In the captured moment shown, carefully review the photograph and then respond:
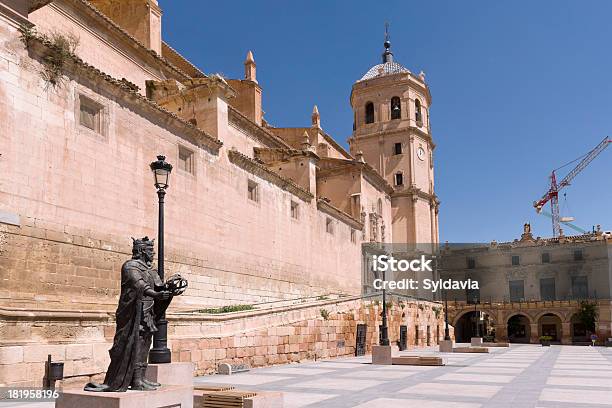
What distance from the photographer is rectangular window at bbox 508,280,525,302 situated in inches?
2382

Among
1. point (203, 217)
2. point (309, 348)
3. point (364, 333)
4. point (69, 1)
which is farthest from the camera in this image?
point (364, 333)

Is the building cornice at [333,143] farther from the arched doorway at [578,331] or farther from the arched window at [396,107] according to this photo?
the arched doorway at [578,331]

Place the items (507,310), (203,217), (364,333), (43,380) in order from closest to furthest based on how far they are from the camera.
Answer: (43,380) → (203,217) → (364,333) → (507,310)

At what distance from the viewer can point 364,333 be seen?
85.0 ft

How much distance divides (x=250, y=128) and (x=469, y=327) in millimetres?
44187

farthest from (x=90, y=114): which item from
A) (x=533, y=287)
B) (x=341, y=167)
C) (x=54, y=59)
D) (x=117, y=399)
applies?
(x=533, y=287)

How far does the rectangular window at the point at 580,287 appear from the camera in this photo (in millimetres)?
57062

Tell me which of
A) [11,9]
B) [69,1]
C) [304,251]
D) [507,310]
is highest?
[69,1]

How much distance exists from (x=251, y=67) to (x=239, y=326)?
1951cm

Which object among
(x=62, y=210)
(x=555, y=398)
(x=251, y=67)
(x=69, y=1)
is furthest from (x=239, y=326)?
(x=251, y=67)

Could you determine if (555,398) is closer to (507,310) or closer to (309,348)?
(309,348)

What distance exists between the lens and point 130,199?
1566cm

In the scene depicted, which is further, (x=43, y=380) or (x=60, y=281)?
(x=60, y=281)

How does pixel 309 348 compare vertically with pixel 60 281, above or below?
below
